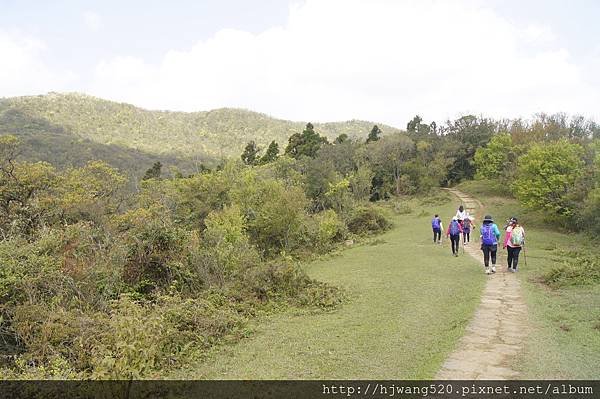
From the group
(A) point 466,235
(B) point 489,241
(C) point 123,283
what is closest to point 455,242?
(A) point 466,235

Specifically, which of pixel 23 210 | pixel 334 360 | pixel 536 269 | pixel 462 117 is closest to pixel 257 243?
pixel 23 210

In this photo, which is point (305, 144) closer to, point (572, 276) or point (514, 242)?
point (514, 242)

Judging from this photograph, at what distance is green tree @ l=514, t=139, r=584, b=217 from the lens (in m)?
27.2

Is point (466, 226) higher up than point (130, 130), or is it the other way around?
point (130, 130)

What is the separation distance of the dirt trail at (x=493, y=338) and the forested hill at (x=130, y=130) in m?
65.7

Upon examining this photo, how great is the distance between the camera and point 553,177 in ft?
90.6

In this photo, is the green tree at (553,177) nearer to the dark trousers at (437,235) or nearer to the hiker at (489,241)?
the dark trousers at (437,235)

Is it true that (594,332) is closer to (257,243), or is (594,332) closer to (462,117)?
(257,243)

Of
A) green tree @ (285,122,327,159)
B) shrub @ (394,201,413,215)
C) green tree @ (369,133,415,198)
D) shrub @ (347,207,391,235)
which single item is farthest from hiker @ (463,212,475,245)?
green tree @ (285,122,327,159)

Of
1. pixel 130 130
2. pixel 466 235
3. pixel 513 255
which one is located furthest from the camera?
pixel 130 130

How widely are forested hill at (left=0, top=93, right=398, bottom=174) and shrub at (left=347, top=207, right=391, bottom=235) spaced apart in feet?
163

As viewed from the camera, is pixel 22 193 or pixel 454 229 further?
pixel 22 193

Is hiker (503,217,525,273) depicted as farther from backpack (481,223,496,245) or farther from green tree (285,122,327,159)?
green tree (285,122,327,159)

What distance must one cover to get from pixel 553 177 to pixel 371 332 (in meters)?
23.0
